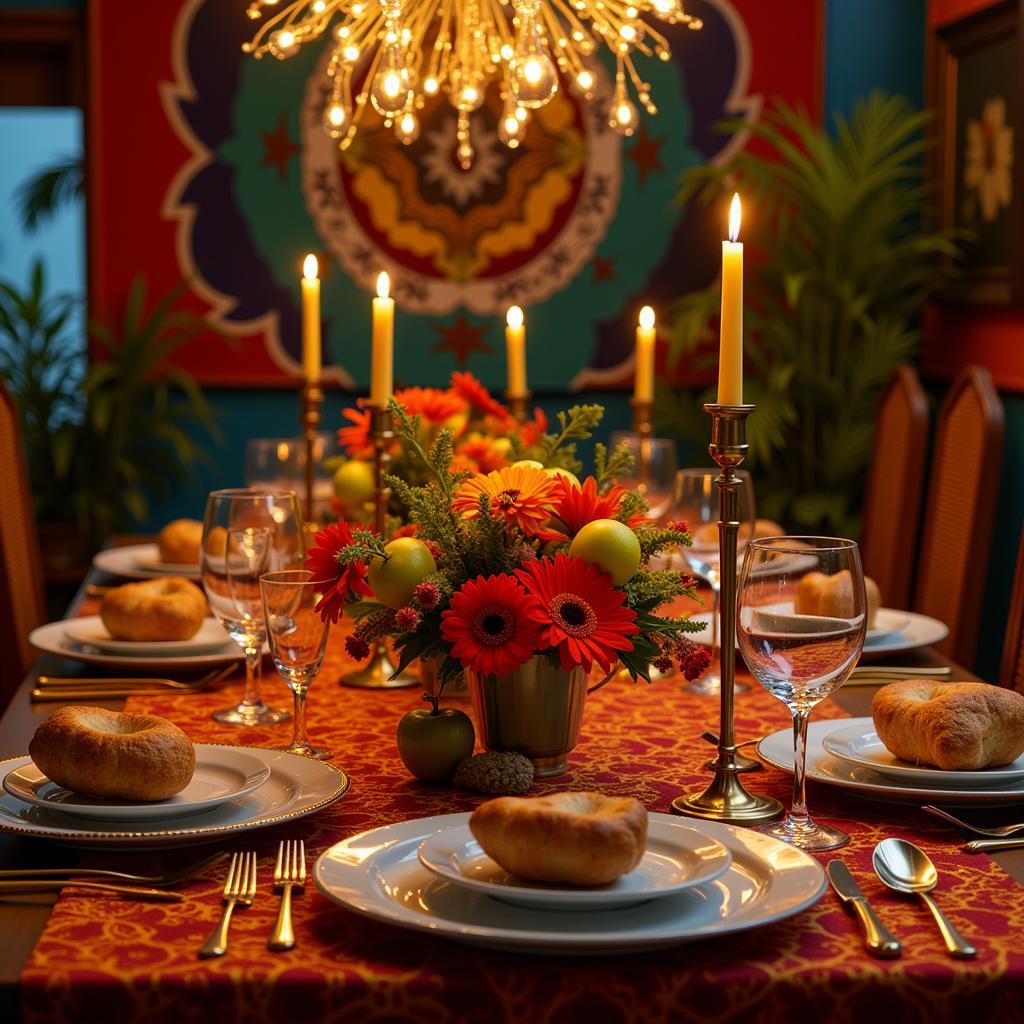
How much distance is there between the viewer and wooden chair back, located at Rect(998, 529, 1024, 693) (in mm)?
1901

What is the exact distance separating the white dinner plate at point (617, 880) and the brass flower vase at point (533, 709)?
0.26 metres

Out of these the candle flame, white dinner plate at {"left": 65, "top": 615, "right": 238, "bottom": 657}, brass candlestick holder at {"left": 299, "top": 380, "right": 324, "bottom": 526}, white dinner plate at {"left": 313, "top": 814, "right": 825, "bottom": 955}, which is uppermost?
the candle flame

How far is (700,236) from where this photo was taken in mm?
4211

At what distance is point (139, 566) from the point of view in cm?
246

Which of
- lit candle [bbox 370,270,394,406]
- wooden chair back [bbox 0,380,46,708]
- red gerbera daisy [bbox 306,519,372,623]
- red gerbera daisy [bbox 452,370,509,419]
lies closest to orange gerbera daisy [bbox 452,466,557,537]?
red gerbera daisy [bbox 306,519,372,623]

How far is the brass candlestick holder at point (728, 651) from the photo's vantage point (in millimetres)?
1230

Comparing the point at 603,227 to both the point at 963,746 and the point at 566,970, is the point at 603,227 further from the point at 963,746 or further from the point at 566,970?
the point at 566,970

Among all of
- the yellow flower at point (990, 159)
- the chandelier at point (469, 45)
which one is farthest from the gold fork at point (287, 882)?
the yellow flower at point (990, 159)

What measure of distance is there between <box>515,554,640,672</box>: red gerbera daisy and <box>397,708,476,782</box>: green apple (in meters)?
0.12

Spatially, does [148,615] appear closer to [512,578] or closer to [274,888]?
[512,578]

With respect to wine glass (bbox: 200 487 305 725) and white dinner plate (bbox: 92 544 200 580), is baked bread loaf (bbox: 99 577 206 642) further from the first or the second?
white dinner plate (bbox: 92 544 200 580)

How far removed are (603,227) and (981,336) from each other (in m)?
1.09

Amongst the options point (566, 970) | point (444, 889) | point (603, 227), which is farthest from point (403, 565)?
point (603, 227)

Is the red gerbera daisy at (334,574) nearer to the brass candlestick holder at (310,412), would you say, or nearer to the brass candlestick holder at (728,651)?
the brass candlestick holder at (728,651)
